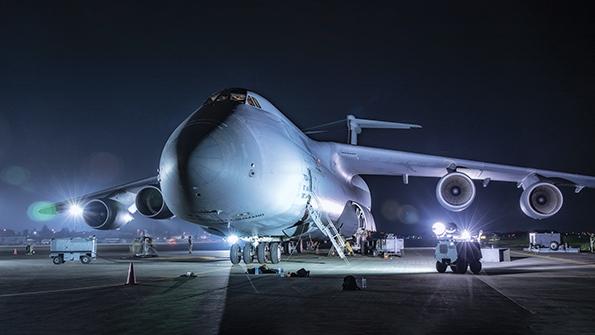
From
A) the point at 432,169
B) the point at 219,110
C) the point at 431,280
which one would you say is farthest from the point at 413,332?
the point at 432,169

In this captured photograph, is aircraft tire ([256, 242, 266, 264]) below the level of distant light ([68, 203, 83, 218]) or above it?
below

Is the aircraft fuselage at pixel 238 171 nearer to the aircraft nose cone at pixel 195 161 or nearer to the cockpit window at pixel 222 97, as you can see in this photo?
the aircraft nose cone at pixel 195 161

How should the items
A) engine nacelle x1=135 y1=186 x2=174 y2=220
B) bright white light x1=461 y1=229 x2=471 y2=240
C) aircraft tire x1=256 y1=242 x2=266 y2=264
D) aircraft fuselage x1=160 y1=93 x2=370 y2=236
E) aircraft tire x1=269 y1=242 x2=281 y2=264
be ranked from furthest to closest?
engine nacelle x1=135 y1=186 x2=174 y2=220, aircraft tire x1=269 y1=242 x2=281 y2=264, aircraft tire x1=256 y1=242 x2=266 y2=264, bright white light x1=461 y1=229 x2=471 y2=240, aircraft fuselage x1=160 y1=93 x2=370 y2=236

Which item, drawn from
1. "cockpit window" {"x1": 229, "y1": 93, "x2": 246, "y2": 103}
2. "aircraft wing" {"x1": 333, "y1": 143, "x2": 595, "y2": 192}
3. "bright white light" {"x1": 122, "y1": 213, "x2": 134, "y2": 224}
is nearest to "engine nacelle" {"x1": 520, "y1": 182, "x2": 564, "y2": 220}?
"aircraft wing" {"x1": 333, "y1": 143, "x2": 595, "y2": 192}

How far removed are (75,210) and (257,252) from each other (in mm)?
10501

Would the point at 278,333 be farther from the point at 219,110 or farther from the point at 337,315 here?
the point at 219,110

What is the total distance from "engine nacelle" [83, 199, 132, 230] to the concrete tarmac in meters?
10.1

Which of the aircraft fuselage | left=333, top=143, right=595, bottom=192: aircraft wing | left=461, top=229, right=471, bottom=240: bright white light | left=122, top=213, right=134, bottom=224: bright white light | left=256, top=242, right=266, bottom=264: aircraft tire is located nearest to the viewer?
→ the aircraft fuselage

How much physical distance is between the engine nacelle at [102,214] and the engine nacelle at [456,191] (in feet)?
48.6

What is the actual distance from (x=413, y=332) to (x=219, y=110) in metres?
11.6

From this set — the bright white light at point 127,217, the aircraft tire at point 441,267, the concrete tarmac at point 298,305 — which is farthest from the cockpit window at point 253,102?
the bright white light at point 127,217

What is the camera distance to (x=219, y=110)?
17766 millimetres

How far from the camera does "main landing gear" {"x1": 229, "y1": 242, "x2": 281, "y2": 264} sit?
21172mm

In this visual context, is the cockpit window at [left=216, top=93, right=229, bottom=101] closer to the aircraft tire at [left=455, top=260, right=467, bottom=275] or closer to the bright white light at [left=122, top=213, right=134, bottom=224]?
the aircraft tire at [left=455, top=260, right=467, bottom=275]
